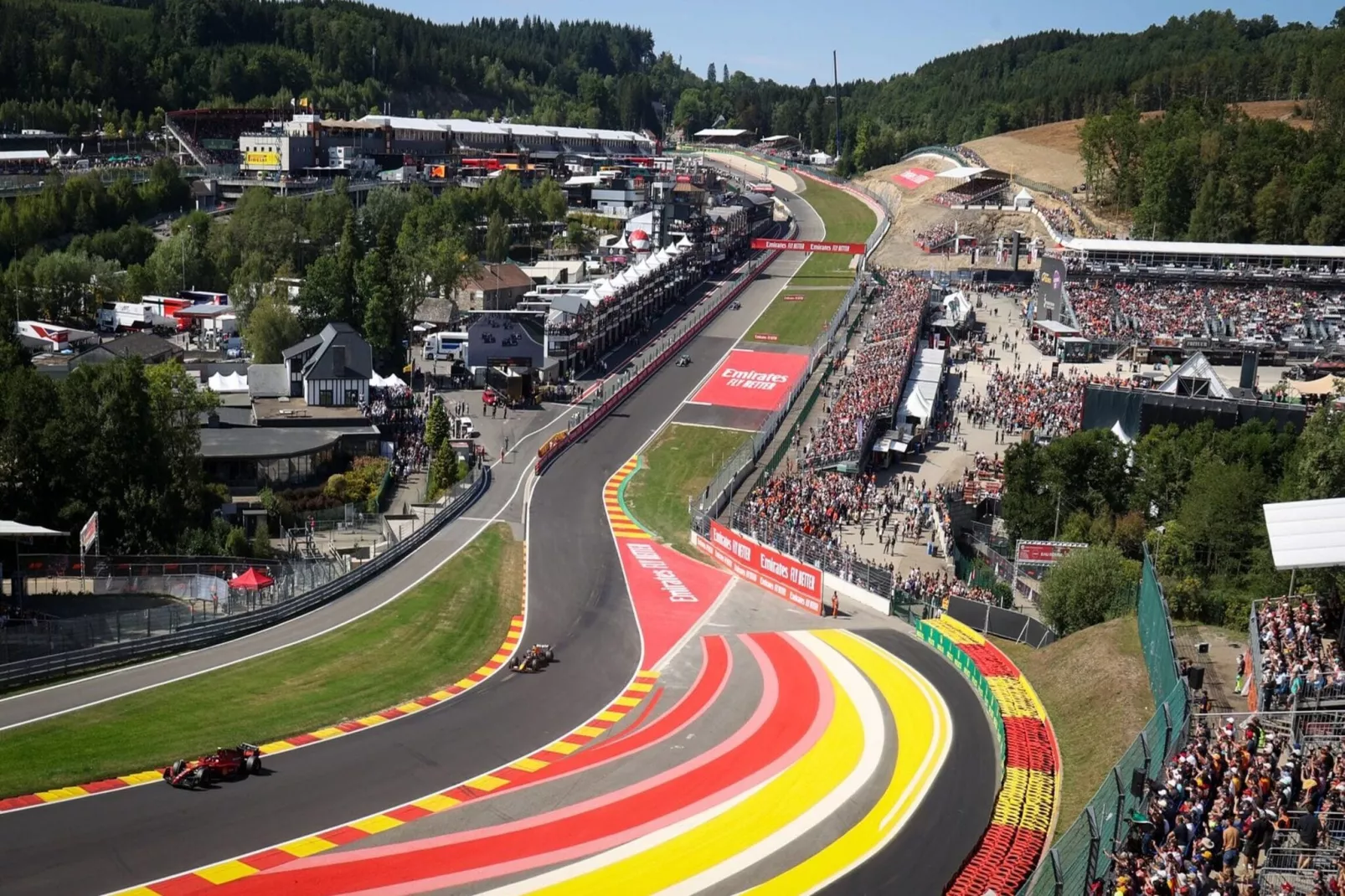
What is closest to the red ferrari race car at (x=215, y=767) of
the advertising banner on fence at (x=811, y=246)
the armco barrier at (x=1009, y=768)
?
the armco barrier at (x=1009, y=768)

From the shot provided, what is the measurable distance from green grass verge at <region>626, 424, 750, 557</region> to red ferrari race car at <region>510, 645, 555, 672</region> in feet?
40.8

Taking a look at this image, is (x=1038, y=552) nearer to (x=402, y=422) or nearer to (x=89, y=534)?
(x=89, y=534)

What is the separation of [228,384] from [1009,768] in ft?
169

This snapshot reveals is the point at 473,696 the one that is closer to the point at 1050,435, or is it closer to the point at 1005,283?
the point at 1050,435

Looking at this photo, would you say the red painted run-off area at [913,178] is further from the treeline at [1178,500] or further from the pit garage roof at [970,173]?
the treeline at [1178,500]

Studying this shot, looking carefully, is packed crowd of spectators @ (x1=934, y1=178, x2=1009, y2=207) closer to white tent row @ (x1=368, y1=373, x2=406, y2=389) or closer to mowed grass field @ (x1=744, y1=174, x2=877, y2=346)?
mowed grass field @ (x1=744, y1=174, x2=877, y2=346)

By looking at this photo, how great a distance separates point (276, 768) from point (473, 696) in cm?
685

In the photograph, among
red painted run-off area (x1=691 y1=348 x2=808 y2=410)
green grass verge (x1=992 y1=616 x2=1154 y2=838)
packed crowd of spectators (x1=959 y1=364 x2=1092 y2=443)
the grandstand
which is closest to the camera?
green grass verge (x1=992 y1=616 x2=1154 y2=838)

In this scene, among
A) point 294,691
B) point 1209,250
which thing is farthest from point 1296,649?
point 1209,250

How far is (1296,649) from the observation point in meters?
29.1

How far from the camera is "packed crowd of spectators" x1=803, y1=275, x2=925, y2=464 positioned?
2333 inches

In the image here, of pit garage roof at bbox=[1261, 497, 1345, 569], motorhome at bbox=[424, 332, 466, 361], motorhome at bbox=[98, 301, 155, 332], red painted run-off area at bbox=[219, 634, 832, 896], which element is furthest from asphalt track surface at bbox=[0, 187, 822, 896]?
motorhome at bbox=[98, 301, 155, 332]

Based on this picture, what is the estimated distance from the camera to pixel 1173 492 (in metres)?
50.9

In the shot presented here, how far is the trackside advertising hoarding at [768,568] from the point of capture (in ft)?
142
